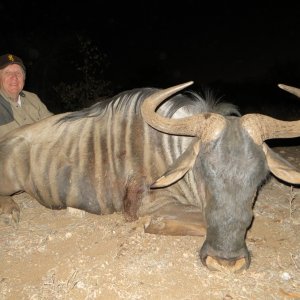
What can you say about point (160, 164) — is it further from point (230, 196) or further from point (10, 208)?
point (10, 208)

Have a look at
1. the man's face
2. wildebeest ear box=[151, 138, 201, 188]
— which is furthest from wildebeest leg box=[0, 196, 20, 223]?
wildebeest ear box=[151, 138, 201, 188]

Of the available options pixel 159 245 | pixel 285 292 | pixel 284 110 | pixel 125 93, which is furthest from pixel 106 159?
pixel 284 110

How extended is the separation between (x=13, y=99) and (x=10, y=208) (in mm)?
1616

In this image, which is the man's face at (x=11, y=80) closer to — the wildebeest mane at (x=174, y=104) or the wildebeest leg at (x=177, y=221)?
the wildebeest mane at (x=174, y=104)

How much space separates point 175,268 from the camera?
297 cm

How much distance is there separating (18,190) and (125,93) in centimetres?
178

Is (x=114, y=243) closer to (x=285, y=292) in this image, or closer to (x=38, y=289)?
(x=38, y=289)

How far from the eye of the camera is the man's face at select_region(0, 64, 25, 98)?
4.89 metres

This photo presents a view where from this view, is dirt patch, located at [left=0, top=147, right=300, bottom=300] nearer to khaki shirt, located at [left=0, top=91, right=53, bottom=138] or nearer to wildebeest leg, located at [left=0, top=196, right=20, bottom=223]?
wildebeest leg, located at [left=0, top=196, right=20, bottom=223]

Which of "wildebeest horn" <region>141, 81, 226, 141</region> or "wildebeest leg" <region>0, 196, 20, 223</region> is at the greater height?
"wildebeest horn" <region>141, 81, 226, 141</region>

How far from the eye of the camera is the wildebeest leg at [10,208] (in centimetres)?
406

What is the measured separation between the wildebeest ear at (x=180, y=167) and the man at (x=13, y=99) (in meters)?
2.58

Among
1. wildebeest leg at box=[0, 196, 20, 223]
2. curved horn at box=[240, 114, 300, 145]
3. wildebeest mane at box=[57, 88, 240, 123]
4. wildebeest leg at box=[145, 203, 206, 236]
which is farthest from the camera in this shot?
wildebeest leg at box=[0, 196, 20, 223]

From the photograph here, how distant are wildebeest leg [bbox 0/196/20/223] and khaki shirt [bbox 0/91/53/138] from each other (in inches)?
32.5
